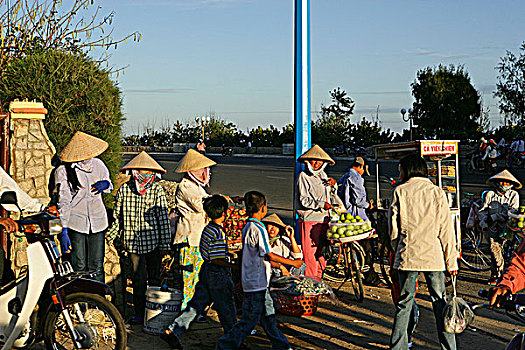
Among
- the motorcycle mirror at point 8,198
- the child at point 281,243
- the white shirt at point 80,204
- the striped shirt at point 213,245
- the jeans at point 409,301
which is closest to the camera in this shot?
the jeans at point 409,301

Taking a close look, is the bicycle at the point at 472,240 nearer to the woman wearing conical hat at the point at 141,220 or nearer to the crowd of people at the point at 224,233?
the crowd of people at the point at 224,233

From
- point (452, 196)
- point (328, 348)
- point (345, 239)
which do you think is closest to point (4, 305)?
point (328, 348)

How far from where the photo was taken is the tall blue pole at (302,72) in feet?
31.1

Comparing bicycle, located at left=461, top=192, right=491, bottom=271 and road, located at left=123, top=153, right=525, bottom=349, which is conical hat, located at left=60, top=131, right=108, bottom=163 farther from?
bicycle, located at left=461, top=192, right=491, bottom=271

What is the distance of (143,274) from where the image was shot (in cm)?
696

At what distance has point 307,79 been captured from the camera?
954cm

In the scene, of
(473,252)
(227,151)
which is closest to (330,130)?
(227,151)

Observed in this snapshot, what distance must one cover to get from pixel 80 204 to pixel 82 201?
0.12 feet

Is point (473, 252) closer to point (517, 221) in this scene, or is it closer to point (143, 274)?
point (517, 221)

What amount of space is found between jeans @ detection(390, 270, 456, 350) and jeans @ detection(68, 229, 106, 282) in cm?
301

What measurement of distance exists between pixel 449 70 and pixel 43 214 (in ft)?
166

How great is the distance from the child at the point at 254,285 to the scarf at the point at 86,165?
191 centimetres

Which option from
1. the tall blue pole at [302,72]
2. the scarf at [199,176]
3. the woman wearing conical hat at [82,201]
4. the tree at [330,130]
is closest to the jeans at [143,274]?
the woman wearing conical hat at [82,201]

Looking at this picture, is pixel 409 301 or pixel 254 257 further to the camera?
pixel 254 257
